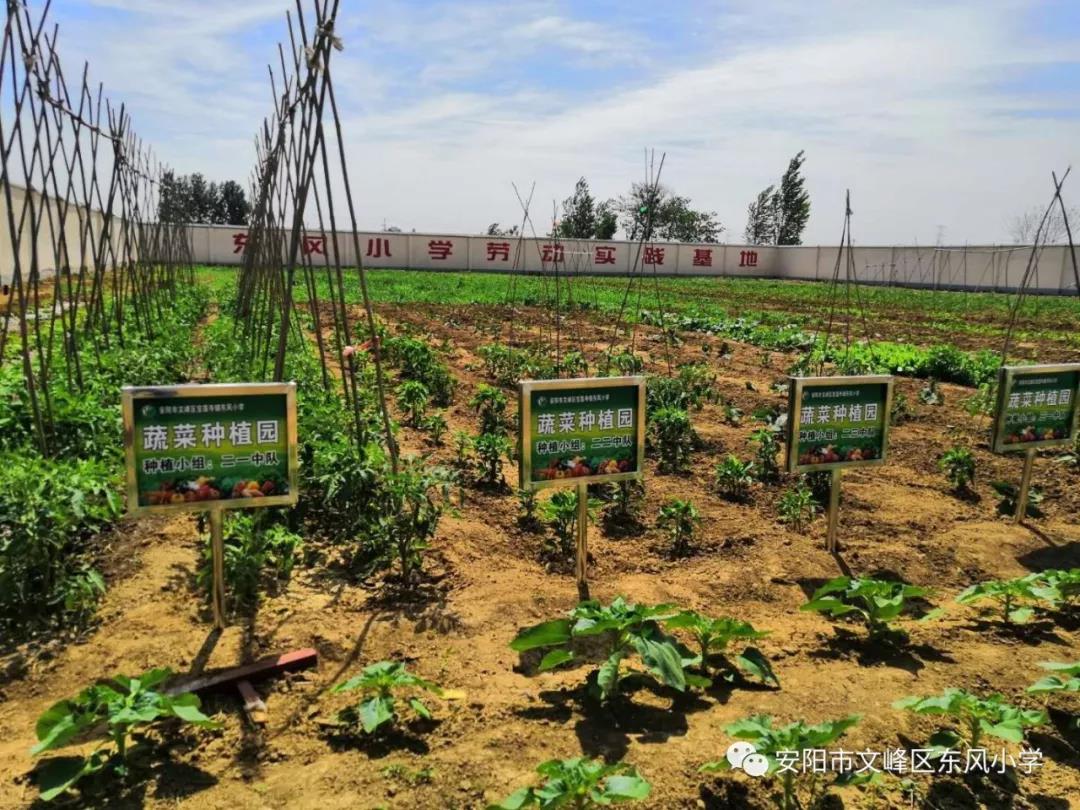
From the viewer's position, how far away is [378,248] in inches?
1592

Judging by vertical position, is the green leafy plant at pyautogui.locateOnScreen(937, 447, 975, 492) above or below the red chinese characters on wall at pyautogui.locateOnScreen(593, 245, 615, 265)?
below

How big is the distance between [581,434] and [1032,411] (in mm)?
Answer: 3347

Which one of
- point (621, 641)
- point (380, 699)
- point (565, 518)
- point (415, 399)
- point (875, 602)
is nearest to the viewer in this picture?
point (380, 699)

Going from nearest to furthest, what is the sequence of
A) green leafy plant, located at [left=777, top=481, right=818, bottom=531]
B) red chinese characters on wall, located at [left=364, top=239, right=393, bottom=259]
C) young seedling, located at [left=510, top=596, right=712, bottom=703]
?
young seedling, located at [left=510, top=596, right=712, bottom=703], green leafy plant, located at [left=777, top=481, right=818, bottom=531], red chinese characters on wall, located at [left=364, top=239, right=393, bottom=259]

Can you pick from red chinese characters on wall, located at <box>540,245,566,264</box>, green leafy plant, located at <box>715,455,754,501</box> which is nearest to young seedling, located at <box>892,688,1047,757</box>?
green leafy plant, located at <box>715,455,754,501</box>

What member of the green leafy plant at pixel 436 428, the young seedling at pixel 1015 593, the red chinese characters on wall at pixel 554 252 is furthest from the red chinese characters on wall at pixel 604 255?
the young seedling at pixel 1015 593

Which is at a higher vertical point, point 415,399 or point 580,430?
point 580,430

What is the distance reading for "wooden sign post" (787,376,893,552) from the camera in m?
4.61

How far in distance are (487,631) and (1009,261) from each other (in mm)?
38443

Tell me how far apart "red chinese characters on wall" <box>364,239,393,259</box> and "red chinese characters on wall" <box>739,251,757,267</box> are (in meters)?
21.3

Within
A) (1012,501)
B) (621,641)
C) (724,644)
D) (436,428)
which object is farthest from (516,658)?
(1012,501)

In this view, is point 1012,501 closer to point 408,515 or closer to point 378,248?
point 408,515

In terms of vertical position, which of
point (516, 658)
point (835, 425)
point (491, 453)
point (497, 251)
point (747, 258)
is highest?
point (747, 258)

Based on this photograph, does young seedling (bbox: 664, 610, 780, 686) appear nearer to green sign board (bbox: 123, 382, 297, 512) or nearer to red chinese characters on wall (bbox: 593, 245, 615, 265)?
green sign board (bbox: 123, 382, 297, 512)
